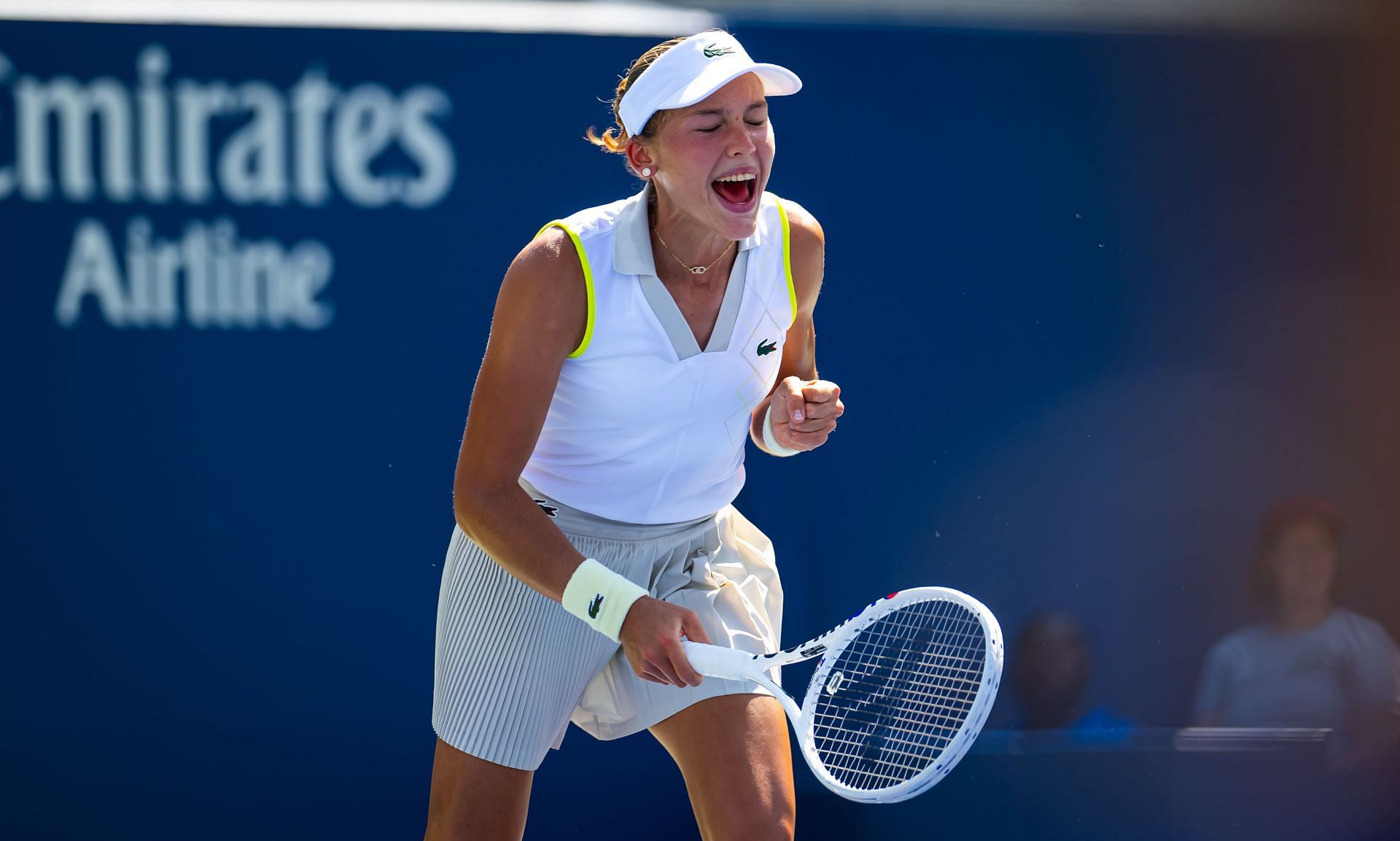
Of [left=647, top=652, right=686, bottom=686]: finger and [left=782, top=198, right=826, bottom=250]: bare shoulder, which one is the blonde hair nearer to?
[left=782, top=198, right=826, bottom=250]: bare shoulder

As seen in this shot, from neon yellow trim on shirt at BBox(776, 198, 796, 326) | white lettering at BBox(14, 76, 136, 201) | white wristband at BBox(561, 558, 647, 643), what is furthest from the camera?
white lettering at BBox(14, 76, 136, 201)

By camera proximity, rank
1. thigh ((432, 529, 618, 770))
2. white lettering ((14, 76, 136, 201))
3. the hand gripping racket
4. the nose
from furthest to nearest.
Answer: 1. white lettering ((14, 76, 136, 201))
2. thigh ((432, 529, 618, 770))
3. the nose
4. the hand gripping racket

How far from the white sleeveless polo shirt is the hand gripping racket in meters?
0.35

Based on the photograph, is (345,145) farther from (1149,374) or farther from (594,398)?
(1149,374)

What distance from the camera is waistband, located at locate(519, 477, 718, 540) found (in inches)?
102

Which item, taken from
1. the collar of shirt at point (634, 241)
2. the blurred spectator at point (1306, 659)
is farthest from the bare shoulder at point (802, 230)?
the blurred spectator at point (1306, 659)

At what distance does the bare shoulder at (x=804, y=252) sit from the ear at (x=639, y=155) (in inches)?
10.7

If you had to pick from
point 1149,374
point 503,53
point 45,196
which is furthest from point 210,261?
point 1149,374

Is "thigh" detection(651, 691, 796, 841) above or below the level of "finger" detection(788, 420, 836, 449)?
below

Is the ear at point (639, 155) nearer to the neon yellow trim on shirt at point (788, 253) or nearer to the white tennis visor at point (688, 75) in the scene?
the white tennis visor at point (688, 75)

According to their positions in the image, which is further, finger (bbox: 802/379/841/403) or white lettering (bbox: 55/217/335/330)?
white lettering (bbox: 55/217/335/330)

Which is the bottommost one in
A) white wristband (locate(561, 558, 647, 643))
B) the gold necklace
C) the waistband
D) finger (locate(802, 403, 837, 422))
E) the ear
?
white wristband (locate(561, 558, 647, 643))

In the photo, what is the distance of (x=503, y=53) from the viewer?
359 centimetres

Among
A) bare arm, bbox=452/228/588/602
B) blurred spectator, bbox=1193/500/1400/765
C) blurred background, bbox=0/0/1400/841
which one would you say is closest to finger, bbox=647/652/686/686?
bare arm, bbox=452/228/588/602
